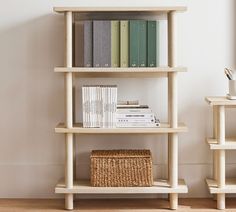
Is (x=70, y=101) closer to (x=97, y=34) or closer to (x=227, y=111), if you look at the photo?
(x=97, y=34)

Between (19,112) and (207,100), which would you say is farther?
(19,112)

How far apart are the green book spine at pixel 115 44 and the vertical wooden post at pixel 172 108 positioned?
28 centimetres

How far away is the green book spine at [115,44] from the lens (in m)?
2.85

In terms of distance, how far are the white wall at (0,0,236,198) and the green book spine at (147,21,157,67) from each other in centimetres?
28

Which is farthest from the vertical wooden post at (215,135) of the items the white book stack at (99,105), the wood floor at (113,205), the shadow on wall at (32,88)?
the shadow on wall at (32,88)

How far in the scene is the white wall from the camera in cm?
309

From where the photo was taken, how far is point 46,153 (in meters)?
3.15

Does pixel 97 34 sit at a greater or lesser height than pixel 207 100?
greater

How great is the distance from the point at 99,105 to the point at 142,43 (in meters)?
0.41

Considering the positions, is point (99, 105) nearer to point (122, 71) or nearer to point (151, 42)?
point (122, 71)

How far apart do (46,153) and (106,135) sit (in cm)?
38

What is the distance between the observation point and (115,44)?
286cm

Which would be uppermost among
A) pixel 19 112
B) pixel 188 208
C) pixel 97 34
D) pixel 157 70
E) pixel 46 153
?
pixel 97 34

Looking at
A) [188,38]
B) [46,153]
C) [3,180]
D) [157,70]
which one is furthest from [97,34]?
[3,180]
